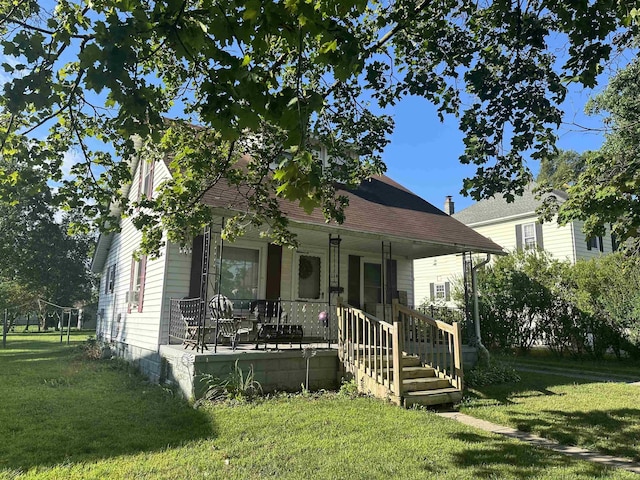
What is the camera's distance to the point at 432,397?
270 inches

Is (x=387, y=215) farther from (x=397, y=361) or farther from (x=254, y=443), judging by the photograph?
(x=254, y=443)

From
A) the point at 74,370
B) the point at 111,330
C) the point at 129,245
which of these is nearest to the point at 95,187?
the point at 74,370

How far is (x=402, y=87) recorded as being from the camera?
239 inches

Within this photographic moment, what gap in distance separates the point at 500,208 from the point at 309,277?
1437cm

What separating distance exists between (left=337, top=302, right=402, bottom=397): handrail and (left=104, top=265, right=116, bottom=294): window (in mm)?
10278

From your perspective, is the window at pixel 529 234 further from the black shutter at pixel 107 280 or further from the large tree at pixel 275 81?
the black shutter at pixel 107 280

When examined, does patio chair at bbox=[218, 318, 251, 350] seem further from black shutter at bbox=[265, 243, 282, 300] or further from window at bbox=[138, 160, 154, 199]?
window at bbox=[138, 160, 154, 199]

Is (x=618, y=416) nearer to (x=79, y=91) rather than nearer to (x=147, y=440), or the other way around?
(x=147, y=440)

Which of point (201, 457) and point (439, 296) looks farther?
point (439, 296)

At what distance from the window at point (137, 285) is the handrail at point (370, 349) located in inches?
216

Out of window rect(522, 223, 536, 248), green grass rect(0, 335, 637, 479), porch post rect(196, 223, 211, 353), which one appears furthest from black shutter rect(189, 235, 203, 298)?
window rect(522, 223, 536, 248)

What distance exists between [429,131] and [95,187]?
5.75 metres

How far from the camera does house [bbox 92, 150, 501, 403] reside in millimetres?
7602

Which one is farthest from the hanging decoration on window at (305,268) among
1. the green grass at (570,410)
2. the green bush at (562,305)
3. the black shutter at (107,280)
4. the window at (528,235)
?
the window at (528,235)
